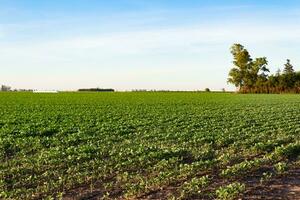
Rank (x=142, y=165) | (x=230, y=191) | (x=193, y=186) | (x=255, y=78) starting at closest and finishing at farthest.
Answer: (x=230, y=191) → (x=193, y=186) → (x=142, y=165) → (x=255, y=78)

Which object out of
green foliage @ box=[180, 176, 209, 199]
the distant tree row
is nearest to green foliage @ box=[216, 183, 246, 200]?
green foliage @ box=[180, 176, 209, 199]

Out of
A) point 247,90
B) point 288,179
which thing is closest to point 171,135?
point 288,179

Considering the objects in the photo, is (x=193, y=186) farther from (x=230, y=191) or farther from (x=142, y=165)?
(x=142, y=165)

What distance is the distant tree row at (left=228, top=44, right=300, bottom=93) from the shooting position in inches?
4688

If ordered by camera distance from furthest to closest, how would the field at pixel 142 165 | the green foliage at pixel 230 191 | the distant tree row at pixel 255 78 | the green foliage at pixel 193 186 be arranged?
1. the distant tree row at pixel 255 78
2. the field at pixel 142 165
3. the green foliage at pixel 193 186
4. the green foliage at pixel 230 191

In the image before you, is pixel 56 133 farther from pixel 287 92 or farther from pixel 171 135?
pixel 287 92

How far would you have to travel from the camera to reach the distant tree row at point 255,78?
11906cm

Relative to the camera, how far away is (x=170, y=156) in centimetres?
1345

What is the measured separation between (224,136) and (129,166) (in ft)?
24.1

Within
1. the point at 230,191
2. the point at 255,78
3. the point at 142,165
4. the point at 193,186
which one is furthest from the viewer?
the point at 255,78

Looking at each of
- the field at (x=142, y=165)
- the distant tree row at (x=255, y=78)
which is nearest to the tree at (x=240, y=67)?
the distant tree row at (x=255, y=78)

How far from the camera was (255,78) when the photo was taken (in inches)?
4759

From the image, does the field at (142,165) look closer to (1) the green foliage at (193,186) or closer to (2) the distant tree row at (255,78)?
(1) the green foliage at (193,186)

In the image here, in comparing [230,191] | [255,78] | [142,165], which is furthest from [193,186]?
[255,78]
